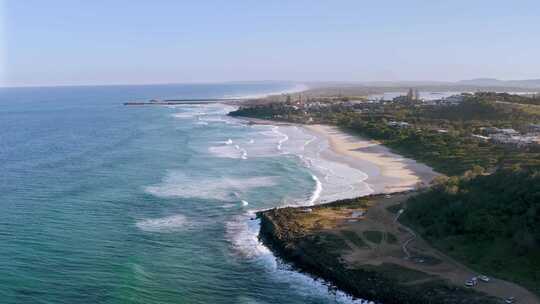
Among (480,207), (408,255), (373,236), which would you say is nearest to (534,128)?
(480,207)

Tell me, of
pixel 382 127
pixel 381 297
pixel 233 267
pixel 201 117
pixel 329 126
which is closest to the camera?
pixel 381 297

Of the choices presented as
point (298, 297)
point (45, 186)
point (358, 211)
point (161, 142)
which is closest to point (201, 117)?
point (161, 142)

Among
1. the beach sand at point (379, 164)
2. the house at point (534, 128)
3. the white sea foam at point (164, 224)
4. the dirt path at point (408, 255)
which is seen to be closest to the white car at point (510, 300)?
the dirt path at point (408, 255)

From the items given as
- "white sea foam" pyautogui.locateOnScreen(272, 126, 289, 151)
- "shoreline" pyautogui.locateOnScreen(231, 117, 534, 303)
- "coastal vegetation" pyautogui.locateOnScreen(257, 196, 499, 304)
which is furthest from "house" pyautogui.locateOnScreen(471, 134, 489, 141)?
"coastal vegetation" pyautogui.locateOnScreen(257, 196, 499, 304)

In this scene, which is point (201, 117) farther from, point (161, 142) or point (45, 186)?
point (45, 186)

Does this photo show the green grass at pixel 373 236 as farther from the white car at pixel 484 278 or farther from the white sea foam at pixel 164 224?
the white sea foam at pixel 164 224

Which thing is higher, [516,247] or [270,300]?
[516,247]

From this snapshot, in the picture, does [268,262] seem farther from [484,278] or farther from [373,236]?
[484,278]
